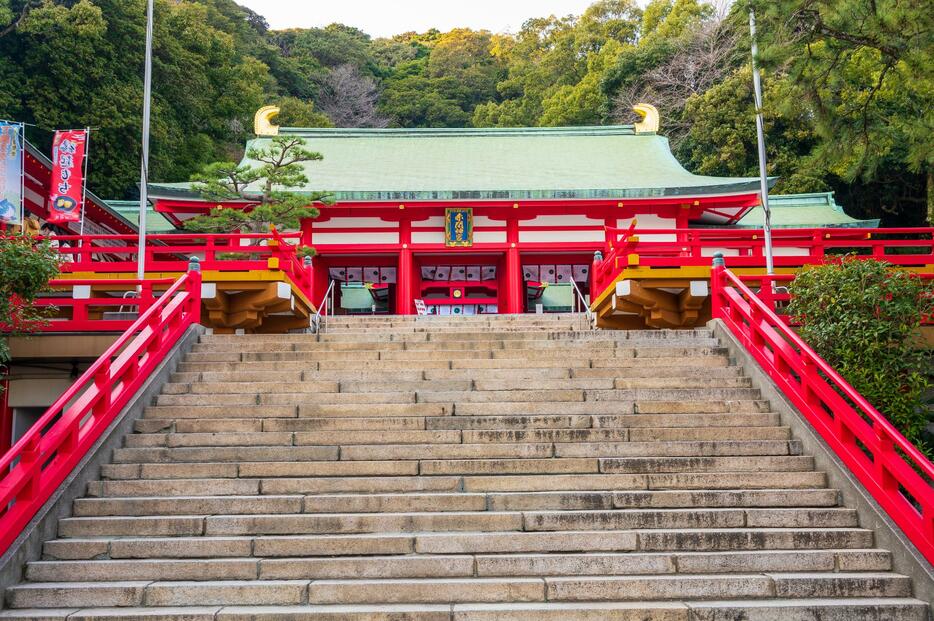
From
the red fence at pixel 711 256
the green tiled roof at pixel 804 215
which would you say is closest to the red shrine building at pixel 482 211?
the green tiled roof at pixel 804 215

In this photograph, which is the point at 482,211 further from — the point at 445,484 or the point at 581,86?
the point at 581,86

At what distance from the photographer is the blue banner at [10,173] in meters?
12.4

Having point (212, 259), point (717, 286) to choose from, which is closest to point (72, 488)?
point (212, 259)

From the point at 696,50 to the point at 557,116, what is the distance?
22.0 feet

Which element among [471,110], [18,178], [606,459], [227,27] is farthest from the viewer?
[471,110]

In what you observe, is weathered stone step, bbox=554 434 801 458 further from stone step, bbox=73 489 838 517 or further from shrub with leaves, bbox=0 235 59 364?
shrub with leaves, bbox=0 235 59 364

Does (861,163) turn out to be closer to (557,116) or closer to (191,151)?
(191,151)

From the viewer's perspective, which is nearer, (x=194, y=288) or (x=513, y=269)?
(x=194, y=288)

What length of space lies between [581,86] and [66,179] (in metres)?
26.1

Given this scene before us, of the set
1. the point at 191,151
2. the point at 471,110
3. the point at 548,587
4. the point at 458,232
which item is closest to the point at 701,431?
the point at 548,587

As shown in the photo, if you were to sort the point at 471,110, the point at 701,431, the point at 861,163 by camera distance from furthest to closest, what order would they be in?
the point at 471,110 < the point at 861,163 < the point at 701,431

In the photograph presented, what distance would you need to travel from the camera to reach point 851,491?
5.31m

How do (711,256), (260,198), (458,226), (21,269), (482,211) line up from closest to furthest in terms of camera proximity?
(21,269)
(711,256)
(260,198)
(458,226)
(482,211)

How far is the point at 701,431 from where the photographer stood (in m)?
6.27
